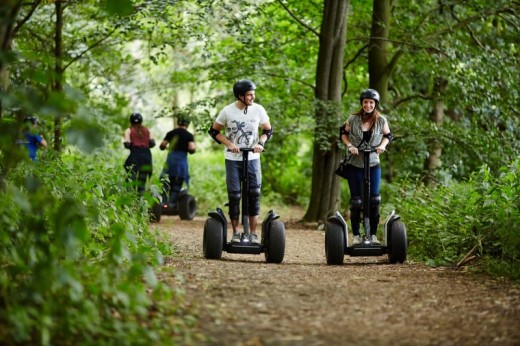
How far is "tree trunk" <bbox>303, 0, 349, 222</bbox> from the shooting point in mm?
15258

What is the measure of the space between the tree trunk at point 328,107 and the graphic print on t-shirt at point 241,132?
5851mm

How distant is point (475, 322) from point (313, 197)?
35.5 ft

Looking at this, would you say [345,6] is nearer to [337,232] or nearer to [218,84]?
[218,84]

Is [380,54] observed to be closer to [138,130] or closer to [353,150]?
[138,130]

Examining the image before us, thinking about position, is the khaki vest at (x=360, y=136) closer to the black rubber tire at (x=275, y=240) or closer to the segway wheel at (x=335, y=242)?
the segway wheel at (x=335, y=242)

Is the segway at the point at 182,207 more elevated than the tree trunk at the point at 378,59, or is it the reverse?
the tree trunk at the point at 378,59

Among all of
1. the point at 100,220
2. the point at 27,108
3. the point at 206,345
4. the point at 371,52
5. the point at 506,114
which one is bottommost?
the point at 206,345

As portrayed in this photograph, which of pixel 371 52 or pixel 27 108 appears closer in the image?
pixel 27 108

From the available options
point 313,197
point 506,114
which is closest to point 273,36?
point 313,197

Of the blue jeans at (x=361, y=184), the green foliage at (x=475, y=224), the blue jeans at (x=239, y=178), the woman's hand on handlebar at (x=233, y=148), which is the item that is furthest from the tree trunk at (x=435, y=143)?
the woman's hand on handlebar at (x=233, y=148)

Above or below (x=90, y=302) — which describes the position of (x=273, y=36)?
above

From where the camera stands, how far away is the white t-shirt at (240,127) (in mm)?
9234

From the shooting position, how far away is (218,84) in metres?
16.6

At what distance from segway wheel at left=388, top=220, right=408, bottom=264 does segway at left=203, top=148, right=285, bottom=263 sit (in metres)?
1.19
